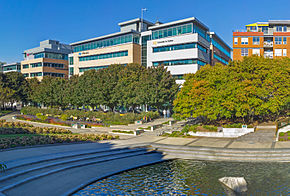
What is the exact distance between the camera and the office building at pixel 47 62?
10281cm

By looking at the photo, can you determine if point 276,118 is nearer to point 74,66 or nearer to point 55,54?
point 74,66

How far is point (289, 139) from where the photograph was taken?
28781 millimetres

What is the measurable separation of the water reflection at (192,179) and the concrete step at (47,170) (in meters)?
3.31

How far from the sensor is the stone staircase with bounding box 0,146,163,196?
15.0 meters

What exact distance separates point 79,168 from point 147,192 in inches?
263

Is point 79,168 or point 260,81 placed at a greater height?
point 260,81

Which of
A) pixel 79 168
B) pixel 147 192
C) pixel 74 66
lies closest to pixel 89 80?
pixel 74 66

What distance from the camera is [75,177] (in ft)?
57.2

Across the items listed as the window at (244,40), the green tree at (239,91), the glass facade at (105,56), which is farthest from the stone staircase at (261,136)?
the glass facade at (105,56)

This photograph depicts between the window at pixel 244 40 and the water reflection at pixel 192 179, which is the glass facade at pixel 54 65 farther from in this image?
→ the water reflection at pixel 192 179

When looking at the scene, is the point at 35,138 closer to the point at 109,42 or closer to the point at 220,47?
the point at 109,42

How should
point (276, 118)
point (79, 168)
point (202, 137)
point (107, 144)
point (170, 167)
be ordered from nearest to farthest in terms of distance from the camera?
point (79, 168)
point (170, 167)
point (107, 144)
point (202, 137)
point (276, 118)

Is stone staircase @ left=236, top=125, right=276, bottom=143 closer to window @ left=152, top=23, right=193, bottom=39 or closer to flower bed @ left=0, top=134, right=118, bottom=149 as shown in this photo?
flower bed @ left=0, top=134, right=118, bottom=149

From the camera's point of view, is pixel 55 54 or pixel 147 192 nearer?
pixel 147 192
